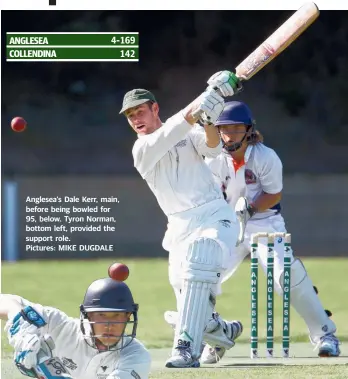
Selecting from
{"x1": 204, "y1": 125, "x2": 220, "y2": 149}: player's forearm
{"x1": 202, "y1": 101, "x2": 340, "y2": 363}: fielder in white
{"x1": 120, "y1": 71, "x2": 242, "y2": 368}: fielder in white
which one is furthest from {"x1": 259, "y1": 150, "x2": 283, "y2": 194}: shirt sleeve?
{"x1": 204, "y1": 125, "x2": 220, "y2": 149}: player's forearm

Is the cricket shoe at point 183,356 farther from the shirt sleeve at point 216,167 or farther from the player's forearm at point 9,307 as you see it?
the shirt sleeve at point 216,167

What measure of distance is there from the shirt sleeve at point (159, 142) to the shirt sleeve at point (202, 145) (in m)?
0.14

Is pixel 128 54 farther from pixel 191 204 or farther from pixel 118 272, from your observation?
pixel 118 272

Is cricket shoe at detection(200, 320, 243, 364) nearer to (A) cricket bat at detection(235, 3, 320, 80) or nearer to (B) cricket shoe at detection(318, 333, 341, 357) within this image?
(B) cricket shoe at detection(318, 333, 341, 357)

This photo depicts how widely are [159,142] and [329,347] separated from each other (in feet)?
3.80

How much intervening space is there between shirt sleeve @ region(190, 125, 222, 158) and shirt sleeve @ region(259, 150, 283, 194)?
1.82ft

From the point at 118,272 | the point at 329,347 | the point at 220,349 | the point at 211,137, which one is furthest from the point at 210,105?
the point at 329,347

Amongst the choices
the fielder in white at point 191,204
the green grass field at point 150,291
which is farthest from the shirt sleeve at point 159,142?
the green grass field at point 150,291

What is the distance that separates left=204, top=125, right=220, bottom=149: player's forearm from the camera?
15.5 feet

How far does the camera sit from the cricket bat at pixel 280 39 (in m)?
4.82

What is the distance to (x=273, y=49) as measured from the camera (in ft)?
16.0

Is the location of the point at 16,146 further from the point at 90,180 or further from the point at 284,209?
the point at 284,209

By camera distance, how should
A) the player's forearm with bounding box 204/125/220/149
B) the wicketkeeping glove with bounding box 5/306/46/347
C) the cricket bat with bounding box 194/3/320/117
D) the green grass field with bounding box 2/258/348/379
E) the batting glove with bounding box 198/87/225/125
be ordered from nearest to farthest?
the wicketkeeping glove with bounding box 5/306/46/347, the batting glove with bounding box 198/87/225/125, the player's forearm with bounding box 204/125/220/149, the cricket bat with bounding box 194/3/320/117, the green grass field with bounding box 2/258/348/379
